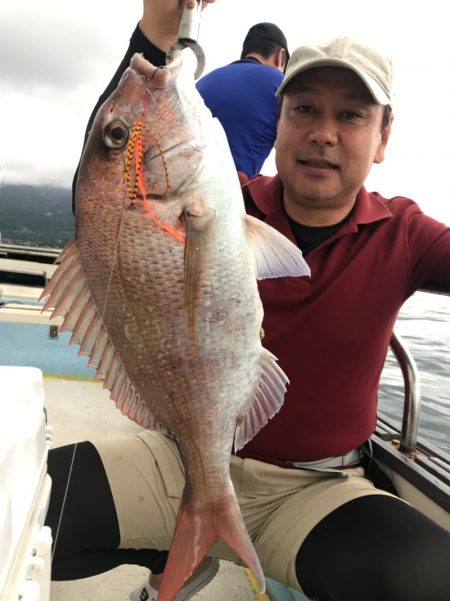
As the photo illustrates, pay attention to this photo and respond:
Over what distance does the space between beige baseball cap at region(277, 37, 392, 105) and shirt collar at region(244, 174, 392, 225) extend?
40 centimetres

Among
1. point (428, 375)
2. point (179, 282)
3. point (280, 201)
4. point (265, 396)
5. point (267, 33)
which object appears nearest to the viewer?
point (179, 282)

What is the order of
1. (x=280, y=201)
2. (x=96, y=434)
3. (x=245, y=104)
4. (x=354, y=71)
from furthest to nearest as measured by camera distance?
(x=96, y=434)
(x=245, y=104)
(x=280, y=201)
(x=354, y=71)

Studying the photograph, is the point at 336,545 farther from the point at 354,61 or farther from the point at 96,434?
the point at 96,434

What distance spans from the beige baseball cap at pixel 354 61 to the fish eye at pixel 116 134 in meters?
0.82

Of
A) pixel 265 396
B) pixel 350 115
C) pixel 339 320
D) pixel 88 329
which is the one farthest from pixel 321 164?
pixel 88 329

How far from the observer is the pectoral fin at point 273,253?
4.54ft

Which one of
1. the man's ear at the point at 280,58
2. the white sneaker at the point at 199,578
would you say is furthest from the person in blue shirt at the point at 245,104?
the white sneaker at the point at 199,578

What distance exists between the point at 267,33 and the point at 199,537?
9.95 feet

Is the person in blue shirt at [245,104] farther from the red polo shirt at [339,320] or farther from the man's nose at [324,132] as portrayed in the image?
the red polo shirt at [339,320]

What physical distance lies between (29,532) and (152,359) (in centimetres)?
54

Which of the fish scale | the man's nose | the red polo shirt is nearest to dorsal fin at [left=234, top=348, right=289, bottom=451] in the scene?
the fish scale

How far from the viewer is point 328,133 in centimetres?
179

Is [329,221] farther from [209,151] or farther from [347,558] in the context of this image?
[347,558]

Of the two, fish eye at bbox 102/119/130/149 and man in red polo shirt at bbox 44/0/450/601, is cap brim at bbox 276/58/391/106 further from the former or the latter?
fish eye at bbox 102/119/130/149
